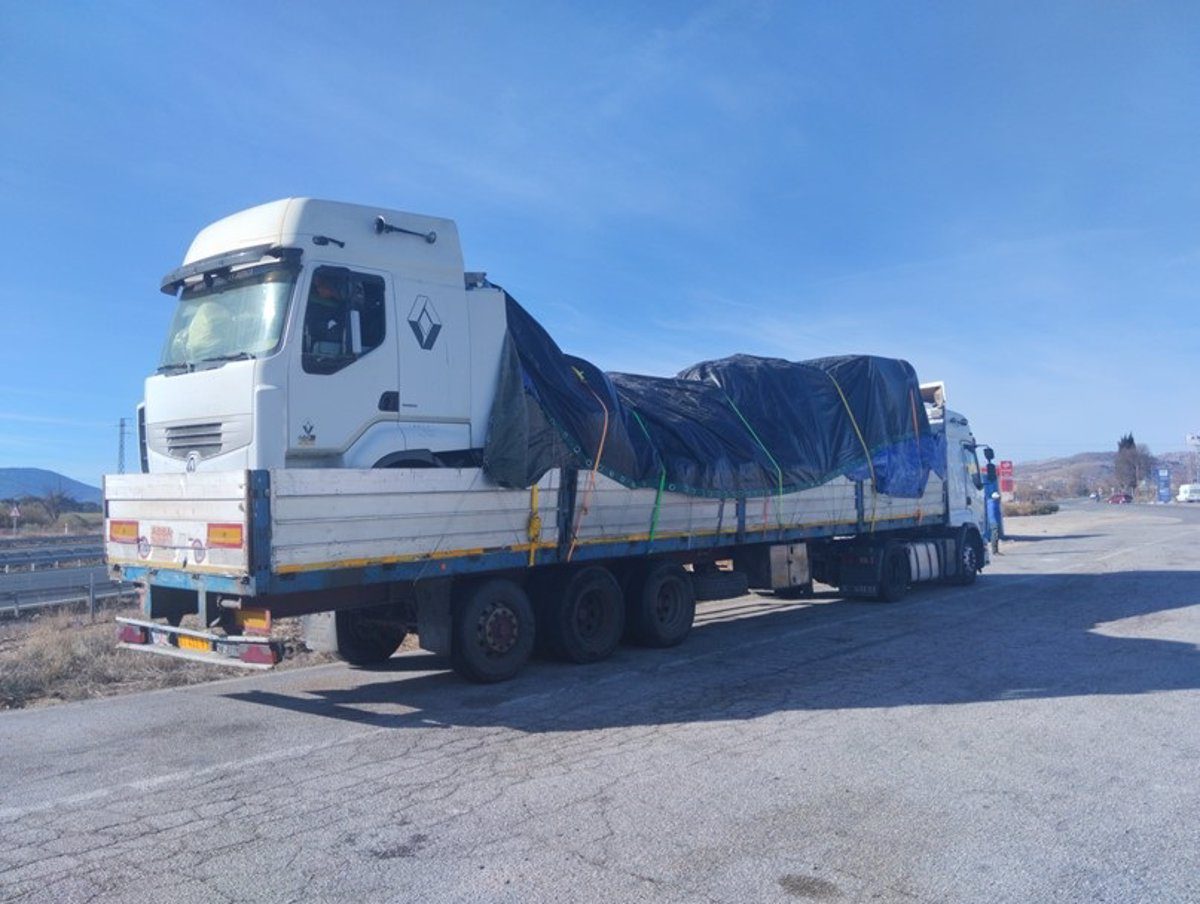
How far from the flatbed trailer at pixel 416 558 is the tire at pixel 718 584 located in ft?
0.26

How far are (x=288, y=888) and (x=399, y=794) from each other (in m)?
1.42

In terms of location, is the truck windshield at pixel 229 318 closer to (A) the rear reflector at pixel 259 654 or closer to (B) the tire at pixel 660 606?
(A) the rear reflector at pixel 259 654

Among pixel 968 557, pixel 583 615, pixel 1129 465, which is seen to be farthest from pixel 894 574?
pixel 1129 465

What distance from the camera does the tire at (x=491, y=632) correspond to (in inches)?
348

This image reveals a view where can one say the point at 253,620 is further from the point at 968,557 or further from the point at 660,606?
the point at 968,557

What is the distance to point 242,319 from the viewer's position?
8.35 m

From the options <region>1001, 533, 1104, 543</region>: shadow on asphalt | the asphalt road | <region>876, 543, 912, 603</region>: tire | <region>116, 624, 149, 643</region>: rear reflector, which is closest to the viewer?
the asphalt road

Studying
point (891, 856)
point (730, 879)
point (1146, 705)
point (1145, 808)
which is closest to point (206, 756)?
point (730, 879)

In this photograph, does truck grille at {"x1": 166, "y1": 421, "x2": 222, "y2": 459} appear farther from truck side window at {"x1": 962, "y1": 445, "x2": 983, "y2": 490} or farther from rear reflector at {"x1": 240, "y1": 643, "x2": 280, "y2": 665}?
truck side window at {"x1": 962, "y1": 445, "x2": 983, "y2": 490}

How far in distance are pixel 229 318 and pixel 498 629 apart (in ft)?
11.8

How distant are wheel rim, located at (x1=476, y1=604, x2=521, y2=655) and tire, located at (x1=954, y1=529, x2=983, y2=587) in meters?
11.6

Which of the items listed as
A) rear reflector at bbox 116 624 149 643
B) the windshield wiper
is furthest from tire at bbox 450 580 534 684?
the windshield wiper

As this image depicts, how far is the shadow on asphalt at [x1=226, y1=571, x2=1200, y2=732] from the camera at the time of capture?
26.8 ft

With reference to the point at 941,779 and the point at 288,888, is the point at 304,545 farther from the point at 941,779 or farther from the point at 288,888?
the point at 941,779
